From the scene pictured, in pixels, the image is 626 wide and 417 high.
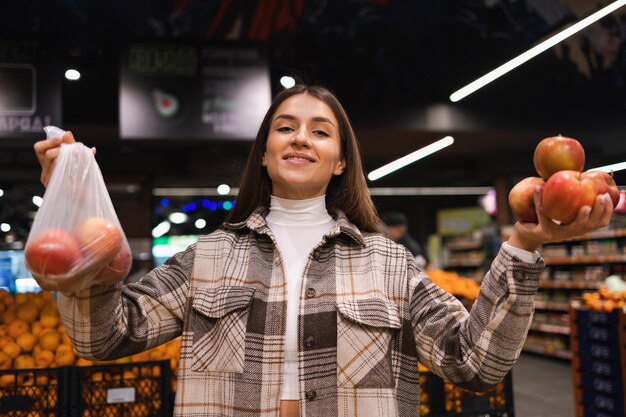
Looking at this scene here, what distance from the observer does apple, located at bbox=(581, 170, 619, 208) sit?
123cm

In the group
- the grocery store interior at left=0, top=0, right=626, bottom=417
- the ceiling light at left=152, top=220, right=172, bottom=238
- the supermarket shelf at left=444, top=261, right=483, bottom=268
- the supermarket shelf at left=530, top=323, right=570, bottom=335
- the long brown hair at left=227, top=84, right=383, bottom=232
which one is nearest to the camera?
the long brown hair at left=227, top=84, right=383, bottom=232

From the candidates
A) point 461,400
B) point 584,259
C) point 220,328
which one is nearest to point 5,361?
point 220,328

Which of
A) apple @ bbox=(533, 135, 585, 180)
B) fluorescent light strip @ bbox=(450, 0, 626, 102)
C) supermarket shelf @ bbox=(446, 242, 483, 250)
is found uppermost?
fluorescent light strip @ bbox=(450, 0, 626, 102)

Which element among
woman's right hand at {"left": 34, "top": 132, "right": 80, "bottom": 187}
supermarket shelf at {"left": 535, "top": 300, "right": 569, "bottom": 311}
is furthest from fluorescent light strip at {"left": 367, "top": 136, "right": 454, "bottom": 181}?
woman's right hand at {"left": 34, "top": 132, "right": 80, "bottom": 187}

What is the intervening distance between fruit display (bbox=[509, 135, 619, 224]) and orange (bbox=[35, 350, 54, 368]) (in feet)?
6.46

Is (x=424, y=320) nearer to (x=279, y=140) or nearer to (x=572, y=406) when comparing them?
(x=279, y=140)

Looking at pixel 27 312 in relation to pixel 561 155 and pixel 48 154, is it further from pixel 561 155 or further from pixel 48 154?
pixel 561 155

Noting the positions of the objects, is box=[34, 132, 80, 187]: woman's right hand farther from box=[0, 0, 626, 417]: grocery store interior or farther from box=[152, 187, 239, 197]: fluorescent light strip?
box=[152, 187, 239, 197]: fluorescent light strip

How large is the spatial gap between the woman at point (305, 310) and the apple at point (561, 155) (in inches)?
6.9

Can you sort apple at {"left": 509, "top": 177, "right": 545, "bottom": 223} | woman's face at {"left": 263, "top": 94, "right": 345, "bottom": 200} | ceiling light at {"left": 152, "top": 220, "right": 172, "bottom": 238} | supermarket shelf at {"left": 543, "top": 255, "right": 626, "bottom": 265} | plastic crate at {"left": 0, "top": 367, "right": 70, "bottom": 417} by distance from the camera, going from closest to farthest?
apple at {"left": 509, "top": 177, "right": 545, "bottom": 223} < woman's face at {"left": 263, "top": 94, "right": 345, "bottom": 200} < plastic crate at {"left": 0, "top": 367, "right": 70, "bottom": 417} < supermarket shelf at {"left": 543, "top": 255, "right": 626, "bottom": 265} < ceiling light at {"left": 152, "top": 220, "right": 172, "bottom": 238}

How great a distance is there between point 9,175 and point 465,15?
6207mm

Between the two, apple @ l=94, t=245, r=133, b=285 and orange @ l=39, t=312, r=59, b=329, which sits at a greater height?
apple @ l=94, t=245, r=133, b=285

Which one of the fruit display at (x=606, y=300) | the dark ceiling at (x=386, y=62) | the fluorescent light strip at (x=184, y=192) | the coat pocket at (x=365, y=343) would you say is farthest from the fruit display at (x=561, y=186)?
the fluorescent light strip at (x=184, y=192)

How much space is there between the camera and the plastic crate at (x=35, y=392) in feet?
7.42
